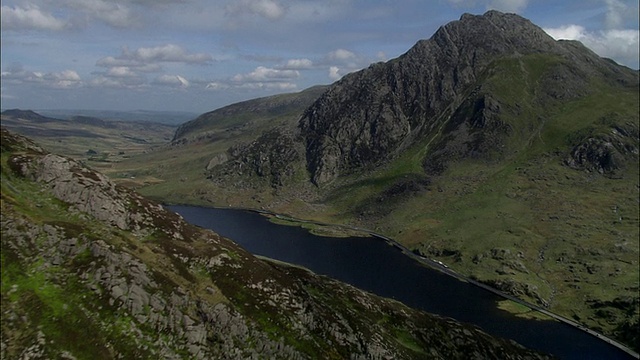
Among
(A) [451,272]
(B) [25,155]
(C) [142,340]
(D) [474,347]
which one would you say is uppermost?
(B) [25,155]

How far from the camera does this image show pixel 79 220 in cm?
7838

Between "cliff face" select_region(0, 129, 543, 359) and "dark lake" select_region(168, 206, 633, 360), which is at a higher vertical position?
"cliff face" select_region(0, 129, 543, 359)

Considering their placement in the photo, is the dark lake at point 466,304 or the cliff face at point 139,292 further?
the dark lake at point 466,304

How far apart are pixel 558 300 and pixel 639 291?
2599 cm

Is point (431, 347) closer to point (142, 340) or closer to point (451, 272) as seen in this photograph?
point (142, 340)

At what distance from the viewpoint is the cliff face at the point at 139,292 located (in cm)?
6028

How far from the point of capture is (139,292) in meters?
68.1

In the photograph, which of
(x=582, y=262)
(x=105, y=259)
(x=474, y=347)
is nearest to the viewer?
(x=105, y=259)

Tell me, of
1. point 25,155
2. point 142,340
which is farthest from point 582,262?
point 25,155

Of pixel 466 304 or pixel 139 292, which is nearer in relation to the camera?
pixel 139 292

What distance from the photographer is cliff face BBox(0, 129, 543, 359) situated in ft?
198

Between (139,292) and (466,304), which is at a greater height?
(139,292)

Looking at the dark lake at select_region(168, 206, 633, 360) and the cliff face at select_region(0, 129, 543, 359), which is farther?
the dark lake at select_region(168, 206, 633, 360)

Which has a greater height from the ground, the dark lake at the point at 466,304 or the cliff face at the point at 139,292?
the cliff face at the point at 139,292
